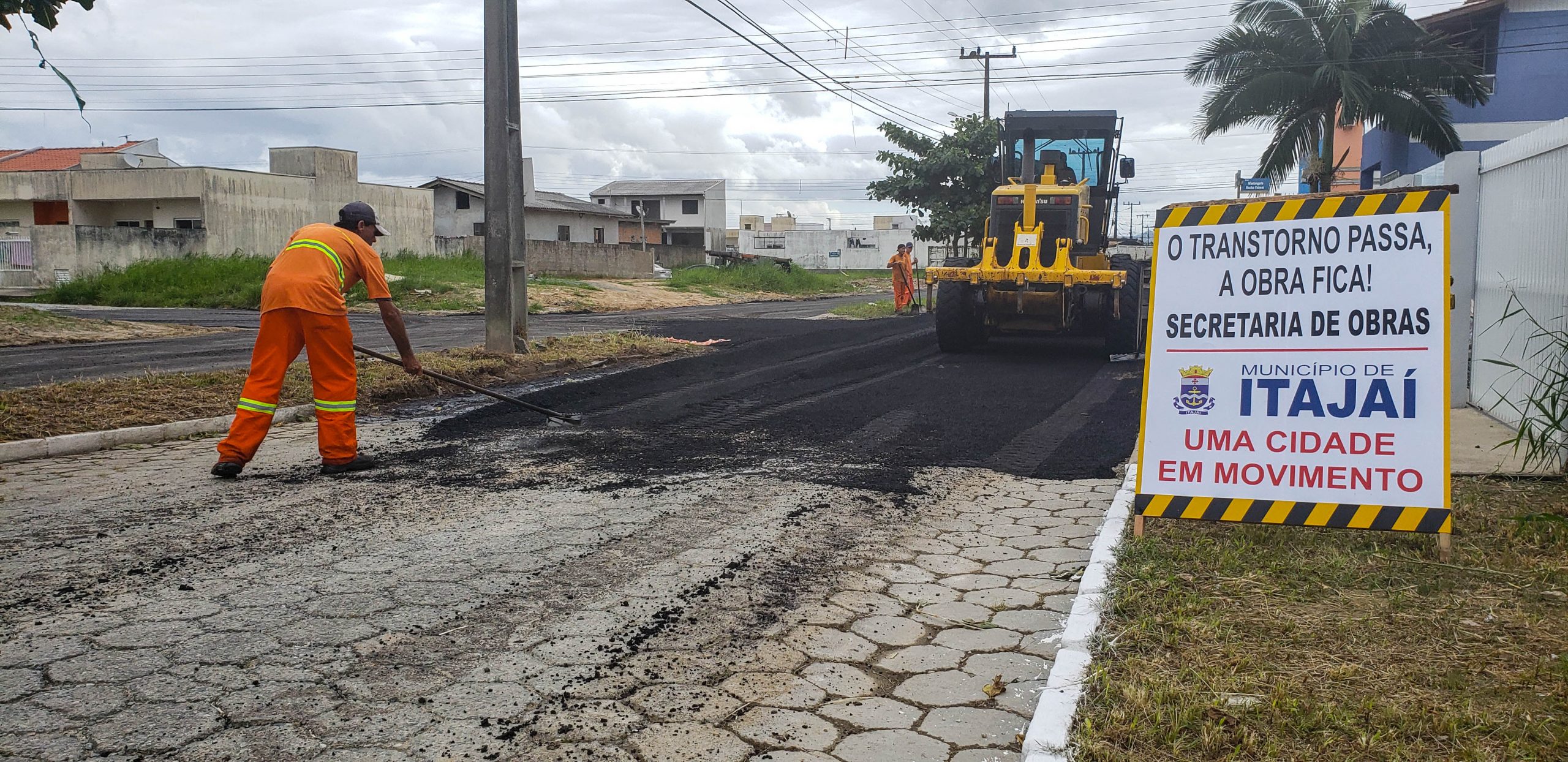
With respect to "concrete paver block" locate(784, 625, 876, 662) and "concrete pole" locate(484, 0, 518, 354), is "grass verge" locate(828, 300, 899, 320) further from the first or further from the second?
"concrete paver block" locate(784, 625, 876, 662)

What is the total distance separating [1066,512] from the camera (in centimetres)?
593

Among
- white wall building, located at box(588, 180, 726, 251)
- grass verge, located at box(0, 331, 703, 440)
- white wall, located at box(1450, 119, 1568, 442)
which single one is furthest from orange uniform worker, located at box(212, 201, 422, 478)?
white wall building, located at box(588, 180, 726, 251)

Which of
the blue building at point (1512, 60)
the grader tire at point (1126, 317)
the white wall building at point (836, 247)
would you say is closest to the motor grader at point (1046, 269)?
the grader tire at point (1126, 317)

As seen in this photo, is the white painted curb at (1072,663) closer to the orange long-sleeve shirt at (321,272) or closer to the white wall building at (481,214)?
the orange long-sleeve shirt at (321,272)

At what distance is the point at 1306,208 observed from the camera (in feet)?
16.3

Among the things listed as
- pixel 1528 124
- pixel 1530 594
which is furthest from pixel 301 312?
pixel 1528 124

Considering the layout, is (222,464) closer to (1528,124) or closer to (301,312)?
(301,312)

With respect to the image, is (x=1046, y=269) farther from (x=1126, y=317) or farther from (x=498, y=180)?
(x=498, y=180)

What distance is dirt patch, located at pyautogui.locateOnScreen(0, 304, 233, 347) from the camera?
15.6 meters

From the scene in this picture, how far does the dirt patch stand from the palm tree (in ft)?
71.8

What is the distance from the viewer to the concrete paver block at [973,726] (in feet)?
10.5

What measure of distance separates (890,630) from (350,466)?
157 inches

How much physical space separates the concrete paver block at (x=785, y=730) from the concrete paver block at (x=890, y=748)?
0.06 meters

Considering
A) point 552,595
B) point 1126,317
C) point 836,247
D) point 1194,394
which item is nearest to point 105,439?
point 552,595
